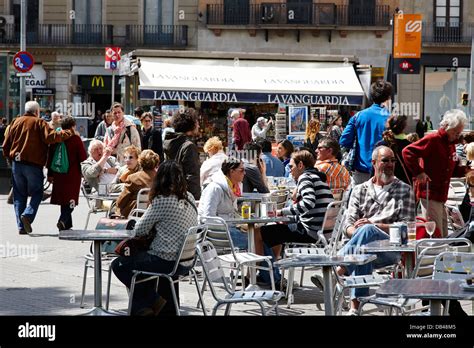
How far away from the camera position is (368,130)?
491 inches

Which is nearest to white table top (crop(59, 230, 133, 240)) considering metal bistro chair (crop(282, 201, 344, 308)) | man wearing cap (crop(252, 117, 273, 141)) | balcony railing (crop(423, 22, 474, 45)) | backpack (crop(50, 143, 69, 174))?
metal bistro chair (crop(282, 201, 344, 308))

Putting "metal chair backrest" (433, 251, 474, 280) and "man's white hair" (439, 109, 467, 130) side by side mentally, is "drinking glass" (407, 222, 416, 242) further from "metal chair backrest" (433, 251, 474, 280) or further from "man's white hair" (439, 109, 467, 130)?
"man's white hair" (439, 109, 467, 130)

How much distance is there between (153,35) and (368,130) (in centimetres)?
3327

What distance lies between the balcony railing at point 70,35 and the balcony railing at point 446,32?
42.6ft

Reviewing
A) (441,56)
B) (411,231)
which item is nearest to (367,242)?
(411,231)

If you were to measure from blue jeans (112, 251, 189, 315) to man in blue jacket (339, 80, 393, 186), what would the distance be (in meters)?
4.53

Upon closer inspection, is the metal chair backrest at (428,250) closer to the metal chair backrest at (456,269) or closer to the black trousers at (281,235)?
the metal chair backrest at (456,269)

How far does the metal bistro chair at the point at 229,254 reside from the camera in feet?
30.5

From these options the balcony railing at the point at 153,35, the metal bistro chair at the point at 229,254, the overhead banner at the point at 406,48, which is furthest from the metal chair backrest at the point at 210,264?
the balcony railing at the point at 153,35

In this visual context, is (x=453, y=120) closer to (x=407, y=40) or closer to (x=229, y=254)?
(x=229, y=254)

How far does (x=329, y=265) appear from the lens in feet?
24.5

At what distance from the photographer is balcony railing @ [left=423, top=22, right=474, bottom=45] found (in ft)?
142
